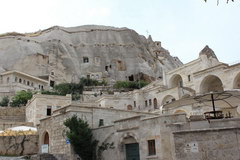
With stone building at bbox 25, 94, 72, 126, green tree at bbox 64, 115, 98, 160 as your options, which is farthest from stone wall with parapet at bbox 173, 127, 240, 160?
stone building at bbox 25, 94, 72, 126

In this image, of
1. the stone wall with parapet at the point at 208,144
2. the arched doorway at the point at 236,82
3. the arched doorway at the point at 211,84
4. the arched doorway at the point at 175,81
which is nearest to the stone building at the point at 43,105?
the arched doorway at the point at 175,81

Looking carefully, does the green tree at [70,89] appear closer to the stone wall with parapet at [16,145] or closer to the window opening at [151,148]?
the stone wall with parapet at [16,145]

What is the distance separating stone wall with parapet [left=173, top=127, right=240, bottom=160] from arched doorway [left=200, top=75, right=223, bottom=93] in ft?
73.6

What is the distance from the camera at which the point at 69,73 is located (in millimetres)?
72250

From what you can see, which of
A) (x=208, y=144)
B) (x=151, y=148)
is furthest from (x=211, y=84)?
(x=208, y=144)

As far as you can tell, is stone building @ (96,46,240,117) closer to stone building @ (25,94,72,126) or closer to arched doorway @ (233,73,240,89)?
arched doorway @ (233,73,240,89)

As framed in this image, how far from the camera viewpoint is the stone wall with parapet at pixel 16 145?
2050 centimetres

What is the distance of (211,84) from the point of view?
110ft

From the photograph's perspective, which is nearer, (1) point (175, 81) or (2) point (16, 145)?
(2) point (16, 145)

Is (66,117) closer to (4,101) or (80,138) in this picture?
(80,138)

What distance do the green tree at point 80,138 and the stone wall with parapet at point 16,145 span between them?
17.3 ft

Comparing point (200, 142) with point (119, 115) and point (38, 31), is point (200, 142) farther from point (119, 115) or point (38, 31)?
point (38, 31)

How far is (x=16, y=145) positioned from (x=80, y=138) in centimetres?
637

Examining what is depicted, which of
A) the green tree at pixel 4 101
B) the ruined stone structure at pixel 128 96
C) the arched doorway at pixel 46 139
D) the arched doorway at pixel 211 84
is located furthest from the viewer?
the green tree at pixel 4 101
